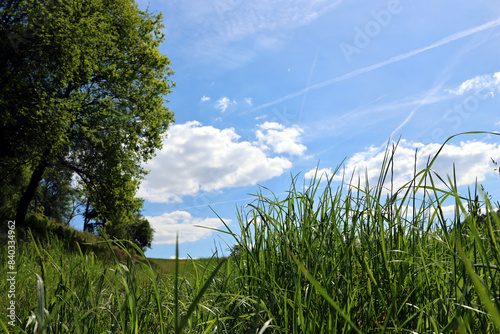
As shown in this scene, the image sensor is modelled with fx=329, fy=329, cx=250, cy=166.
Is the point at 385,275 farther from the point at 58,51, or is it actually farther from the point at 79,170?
the point at 79,170

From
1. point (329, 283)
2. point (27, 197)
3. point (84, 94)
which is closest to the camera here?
point (329, 283)

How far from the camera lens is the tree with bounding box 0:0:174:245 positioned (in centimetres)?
1353

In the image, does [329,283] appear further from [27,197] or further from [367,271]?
[27,197]

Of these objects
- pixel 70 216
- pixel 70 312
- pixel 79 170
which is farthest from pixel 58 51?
pixel 70 216

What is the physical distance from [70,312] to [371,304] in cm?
171

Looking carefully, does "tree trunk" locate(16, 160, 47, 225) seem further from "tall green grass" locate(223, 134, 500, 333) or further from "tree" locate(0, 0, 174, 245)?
"tall green grass" locate(223, 134, 500, 333)

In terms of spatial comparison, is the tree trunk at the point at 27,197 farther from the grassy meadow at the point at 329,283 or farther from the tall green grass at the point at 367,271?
the tall green grass at the point at 367,271

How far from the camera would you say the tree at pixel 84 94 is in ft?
44.4

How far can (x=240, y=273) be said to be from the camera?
2.29m

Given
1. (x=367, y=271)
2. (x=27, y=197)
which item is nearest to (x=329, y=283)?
(x=367, y=271)

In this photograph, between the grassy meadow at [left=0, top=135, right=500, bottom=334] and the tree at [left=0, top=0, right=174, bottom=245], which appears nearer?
the grassy meadow at [left=0, top=135, right=500, bottom=334]

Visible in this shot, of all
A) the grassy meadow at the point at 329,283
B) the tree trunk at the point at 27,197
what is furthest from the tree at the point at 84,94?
the grassy meadow at the point at 329,283

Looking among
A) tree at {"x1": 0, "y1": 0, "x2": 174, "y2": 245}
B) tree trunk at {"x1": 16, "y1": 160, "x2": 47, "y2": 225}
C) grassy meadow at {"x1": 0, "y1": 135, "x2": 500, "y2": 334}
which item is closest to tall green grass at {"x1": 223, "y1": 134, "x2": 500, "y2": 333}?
grassy meadow at {"x1": 0, "y1": 135, "x2": 500, "y2": 334}

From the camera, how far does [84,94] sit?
48.3 feet
